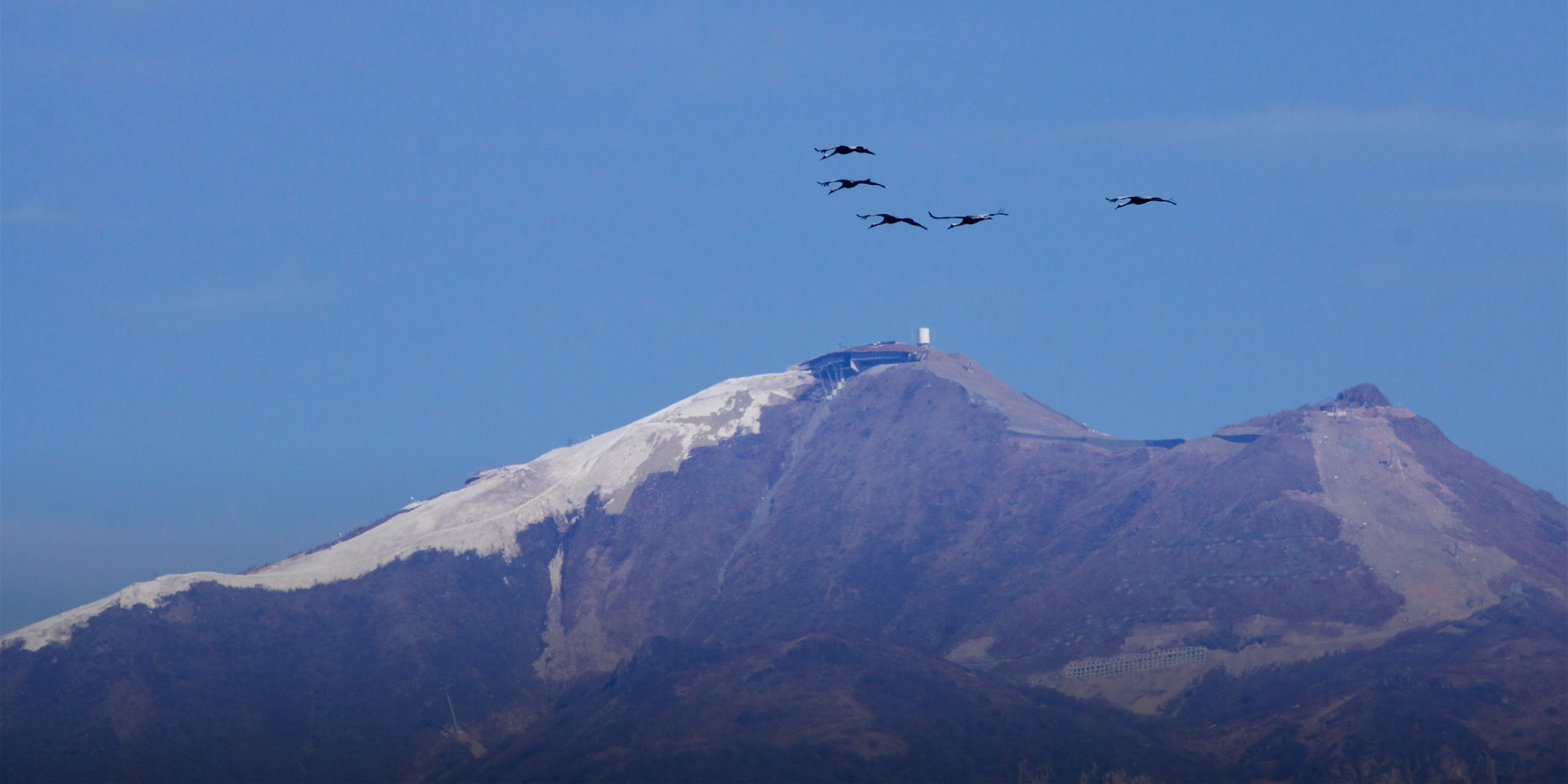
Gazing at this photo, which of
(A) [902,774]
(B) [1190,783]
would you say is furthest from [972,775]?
(B) [1190,783]

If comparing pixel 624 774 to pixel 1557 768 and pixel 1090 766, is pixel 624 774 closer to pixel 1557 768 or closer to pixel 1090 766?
pixel 1090 766

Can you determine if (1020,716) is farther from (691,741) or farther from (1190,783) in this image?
(691,741)

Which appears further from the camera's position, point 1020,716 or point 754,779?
point 1020,716

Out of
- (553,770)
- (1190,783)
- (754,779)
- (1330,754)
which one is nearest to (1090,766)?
(1190,783)

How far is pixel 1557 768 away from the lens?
176625mm

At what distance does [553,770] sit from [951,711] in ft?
156

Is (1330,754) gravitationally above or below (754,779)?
below

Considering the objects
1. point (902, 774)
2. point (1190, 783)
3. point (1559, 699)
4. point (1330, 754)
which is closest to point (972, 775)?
point (902, 774)

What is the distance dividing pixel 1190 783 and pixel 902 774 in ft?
103

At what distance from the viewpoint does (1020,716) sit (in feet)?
Result: 648

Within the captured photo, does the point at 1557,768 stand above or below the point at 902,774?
below

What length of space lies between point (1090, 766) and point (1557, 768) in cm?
4900

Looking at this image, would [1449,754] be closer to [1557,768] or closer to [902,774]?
[1557,768]

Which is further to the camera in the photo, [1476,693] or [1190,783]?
[1476,693]
